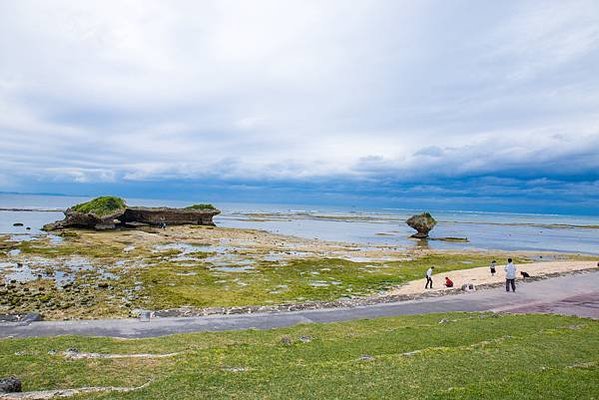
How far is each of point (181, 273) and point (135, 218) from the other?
6030 centimetres

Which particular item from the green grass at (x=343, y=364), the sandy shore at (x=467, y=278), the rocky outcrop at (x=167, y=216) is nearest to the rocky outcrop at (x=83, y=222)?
the rocky outcrop at (x=167, y=216)

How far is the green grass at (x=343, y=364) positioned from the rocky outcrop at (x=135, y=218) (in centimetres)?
6660

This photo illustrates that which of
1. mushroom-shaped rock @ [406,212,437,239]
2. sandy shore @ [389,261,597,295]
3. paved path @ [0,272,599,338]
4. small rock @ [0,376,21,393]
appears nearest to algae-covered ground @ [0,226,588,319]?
sandy shore @ [389,261,597,295]

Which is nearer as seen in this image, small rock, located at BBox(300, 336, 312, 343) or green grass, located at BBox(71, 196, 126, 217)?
small rock, located at BBox(300, 336, 312, 343)

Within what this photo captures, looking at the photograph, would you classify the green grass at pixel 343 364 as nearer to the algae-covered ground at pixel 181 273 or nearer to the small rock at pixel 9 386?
the small rock at pixel 9 386

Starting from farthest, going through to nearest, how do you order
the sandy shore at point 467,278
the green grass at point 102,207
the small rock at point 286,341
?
the green grass at point 102,207
the sandy shore at point 467,278
the small rock at point 286,341

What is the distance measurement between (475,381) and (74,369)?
37.9 feet

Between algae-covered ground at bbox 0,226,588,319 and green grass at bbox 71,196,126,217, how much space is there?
15686 millimetres

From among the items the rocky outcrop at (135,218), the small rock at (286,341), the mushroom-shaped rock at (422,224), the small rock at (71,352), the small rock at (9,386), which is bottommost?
the small rock at (286,341)

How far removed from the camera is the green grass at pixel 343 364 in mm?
10945

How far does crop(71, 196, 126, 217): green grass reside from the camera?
77.8 meters

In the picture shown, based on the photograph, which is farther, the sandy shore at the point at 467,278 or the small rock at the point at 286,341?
the sandy shore at the point at 467,278

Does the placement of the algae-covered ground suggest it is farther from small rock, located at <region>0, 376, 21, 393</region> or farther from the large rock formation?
the large rock formation

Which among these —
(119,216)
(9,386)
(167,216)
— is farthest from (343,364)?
(167,216)
